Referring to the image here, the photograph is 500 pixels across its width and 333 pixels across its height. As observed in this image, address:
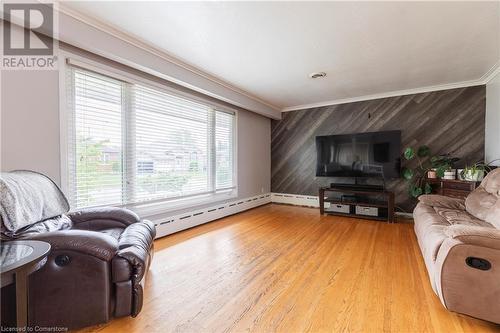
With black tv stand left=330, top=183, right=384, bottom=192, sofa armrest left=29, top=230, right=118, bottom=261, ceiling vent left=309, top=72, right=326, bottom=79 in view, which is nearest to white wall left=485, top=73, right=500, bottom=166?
black tv stand left=330, top=183, right=384, bottom=192

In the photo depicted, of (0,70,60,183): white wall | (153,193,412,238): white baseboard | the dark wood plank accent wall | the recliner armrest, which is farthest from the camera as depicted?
the dark wood plank accent wall

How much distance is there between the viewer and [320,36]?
7.63ft

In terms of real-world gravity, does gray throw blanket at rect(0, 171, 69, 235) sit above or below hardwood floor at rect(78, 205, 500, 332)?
above

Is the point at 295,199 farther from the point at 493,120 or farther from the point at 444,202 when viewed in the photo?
the point at 493,120

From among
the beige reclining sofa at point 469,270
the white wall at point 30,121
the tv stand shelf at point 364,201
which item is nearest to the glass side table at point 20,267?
the white wall at point 30,121

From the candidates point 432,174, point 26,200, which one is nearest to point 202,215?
point 26,200

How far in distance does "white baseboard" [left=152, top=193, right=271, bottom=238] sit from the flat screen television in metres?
1.64

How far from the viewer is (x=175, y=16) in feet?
6.69

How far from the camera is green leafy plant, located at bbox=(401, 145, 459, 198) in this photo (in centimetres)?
359

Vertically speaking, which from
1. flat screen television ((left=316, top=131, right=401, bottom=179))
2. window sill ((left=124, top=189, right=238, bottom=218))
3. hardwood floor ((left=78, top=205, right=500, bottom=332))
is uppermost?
flat screen television ((left=316, top=131, right=401, bottom=179))

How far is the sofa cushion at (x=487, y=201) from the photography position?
83.0 inches

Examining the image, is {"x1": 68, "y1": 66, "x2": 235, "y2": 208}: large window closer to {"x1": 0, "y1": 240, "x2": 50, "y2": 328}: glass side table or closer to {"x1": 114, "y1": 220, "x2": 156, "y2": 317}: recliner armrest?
{"x1": 114, "y1": 220, "x2": 156, "y2": 317}: recliner armrest

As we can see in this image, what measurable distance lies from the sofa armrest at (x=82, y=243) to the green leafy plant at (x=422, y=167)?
14.5ft

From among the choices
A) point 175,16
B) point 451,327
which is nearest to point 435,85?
point 451,327
